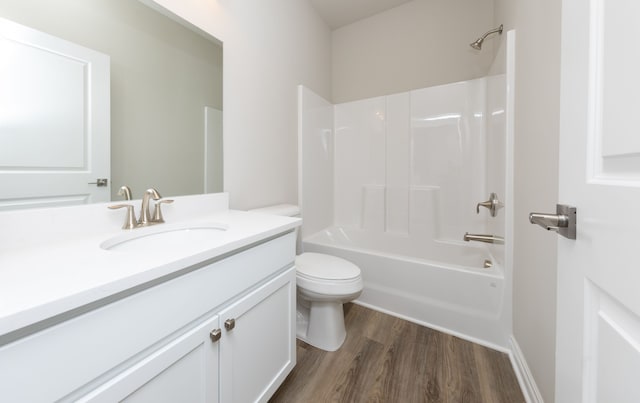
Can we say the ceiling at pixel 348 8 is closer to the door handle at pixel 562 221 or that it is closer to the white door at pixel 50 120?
the white door at pixel 50 120

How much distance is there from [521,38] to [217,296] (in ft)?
6.00

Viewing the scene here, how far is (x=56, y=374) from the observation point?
1.42ft

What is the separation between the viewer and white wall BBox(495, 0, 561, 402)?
91 centimetres

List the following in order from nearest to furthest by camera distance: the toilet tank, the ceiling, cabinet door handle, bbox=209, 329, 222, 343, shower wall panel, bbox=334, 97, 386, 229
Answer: cabinet door handle, bbox=209, 329, 222, 343 → the toilet tank → the ceiling → shower wall panel, bbox=334, 97, 386, 229

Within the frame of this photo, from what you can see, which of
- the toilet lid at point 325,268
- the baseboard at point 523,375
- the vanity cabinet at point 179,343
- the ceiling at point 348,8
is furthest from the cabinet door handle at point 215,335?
the ceiling at point 348,8

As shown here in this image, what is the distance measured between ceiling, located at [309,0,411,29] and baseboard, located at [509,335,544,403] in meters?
2.79

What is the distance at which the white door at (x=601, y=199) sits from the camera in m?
0.33

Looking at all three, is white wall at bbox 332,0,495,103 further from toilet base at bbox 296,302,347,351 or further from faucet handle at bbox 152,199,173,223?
faucet handle at bbox 152,199,173,223

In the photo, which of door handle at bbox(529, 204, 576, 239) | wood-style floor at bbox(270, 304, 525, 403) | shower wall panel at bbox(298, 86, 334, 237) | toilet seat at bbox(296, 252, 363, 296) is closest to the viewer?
door handle at bbox(529, 204, 576, 239)

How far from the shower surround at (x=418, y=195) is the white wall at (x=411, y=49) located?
185mm

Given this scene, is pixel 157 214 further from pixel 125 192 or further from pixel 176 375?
pixel 176 375

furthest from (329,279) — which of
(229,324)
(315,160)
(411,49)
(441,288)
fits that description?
(411,49)

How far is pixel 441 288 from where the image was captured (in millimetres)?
1563

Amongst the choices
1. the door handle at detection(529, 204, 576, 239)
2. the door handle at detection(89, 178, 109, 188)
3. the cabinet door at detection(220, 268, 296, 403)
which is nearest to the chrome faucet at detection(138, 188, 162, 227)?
the door handle at detection(89, 178, 109, 188)
